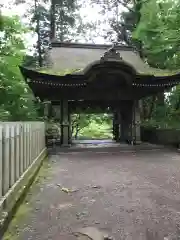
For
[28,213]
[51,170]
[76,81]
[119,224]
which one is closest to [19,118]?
[76,81]

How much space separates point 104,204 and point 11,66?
22.9 feet

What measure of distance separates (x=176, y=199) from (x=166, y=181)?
1.33 metres

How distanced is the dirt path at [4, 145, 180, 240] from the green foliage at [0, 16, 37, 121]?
4259mm

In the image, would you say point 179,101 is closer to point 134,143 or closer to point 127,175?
point 134,143

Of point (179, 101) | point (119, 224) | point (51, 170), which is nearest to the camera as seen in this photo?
point (119, 224)

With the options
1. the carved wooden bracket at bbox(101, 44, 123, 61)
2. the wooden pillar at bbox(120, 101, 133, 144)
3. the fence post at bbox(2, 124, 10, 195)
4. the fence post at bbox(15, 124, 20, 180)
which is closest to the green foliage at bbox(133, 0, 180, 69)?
the carved wooden bracket at bbox(101, 44, 123, 61)

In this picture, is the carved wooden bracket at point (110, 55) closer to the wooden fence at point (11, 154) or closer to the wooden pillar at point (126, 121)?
the wooden pillar at point (126, 121)

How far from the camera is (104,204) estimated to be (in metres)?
4.08

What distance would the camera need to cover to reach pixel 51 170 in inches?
278

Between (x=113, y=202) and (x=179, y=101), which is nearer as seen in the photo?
(x=113, y=202)

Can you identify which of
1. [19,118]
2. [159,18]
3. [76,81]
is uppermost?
[159,18]

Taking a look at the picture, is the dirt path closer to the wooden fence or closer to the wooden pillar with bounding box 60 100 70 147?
the wooden fence

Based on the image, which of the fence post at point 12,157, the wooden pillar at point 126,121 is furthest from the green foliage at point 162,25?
the fence post at point 12,157

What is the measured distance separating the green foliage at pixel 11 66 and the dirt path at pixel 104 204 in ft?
14.0
